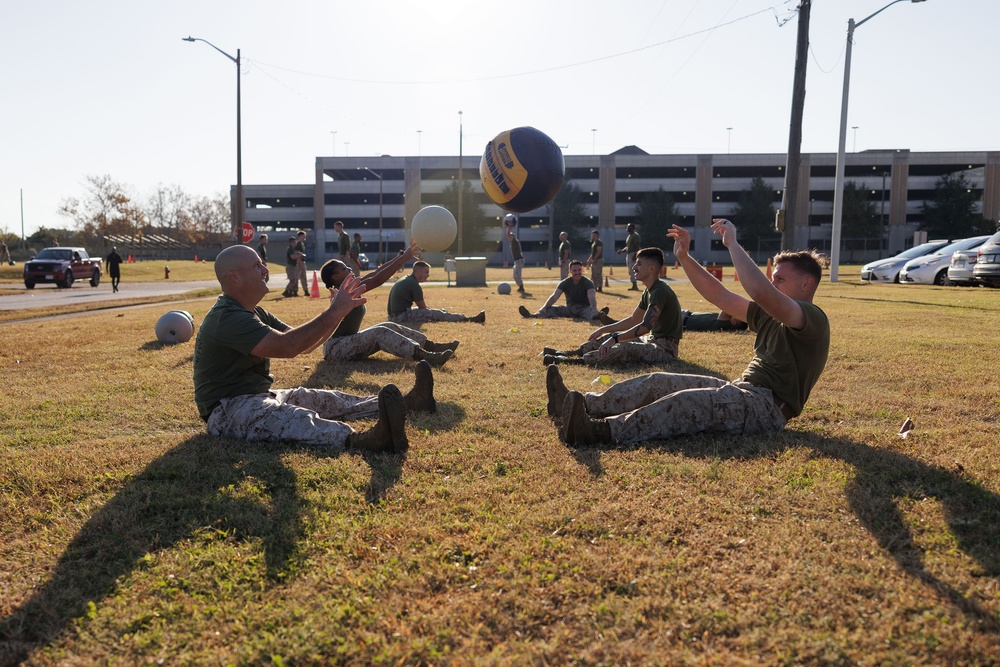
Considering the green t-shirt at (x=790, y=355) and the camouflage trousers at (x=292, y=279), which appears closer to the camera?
the green t-shirt at (x=790, y=355)

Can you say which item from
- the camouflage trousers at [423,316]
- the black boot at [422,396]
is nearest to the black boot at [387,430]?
the black boot at [422,396]

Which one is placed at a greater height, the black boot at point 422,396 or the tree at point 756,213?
the tree at point 756,213

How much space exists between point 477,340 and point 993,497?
312 inches

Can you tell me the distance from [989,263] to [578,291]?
1512cm

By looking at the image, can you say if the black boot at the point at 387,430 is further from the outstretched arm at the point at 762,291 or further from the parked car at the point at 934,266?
the parked car at the point at 934,266

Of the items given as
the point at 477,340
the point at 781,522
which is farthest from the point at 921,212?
the point at 781,522

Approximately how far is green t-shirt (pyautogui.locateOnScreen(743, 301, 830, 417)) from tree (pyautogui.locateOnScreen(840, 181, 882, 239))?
257 feet

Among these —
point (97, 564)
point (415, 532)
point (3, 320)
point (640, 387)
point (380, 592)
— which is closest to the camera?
point (380, 592)

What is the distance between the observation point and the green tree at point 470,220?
7550 cm

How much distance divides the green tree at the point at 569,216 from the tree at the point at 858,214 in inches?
1090

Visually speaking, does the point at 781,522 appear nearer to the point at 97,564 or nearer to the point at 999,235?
the point at 97,564

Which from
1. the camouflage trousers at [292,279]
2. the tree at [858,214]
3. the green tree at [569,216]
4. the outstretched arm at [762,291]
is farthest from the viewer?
the green tree at [569,216]

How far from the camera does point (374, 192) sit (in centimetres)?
8819

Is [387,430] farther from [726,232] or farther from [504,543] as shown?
[726,232]
